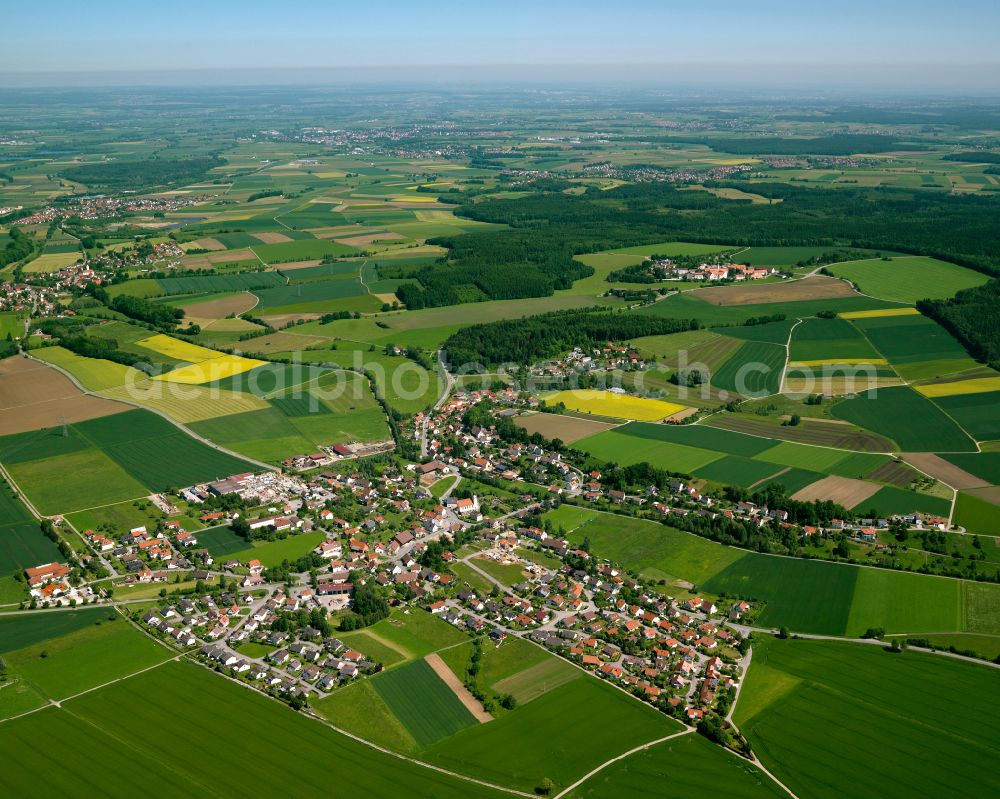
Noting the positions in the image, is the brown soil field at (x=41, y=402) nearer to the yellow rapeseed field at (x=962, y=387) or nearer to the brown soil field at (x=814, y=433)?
the brown soil field at (x=814, y=433)

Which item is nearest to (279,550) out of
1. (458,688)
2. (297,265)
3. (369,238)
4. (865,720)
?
(458,688)

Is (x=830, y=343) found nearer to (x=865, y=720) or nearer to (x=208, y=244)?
(x=865, y=720)

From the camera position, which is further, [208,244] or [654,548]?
[208,244]

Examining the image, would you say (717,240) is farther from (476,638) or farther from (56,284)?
(476,638)

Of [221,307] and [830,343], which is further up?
[830,343]

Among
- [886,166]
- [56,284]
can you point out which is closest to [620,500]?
[56,284]

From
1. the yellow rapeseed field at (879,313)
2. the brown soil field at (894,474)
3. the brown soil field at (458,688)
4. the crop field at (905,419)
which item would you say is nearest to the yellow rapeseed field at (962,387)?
the crop field at (905,419)

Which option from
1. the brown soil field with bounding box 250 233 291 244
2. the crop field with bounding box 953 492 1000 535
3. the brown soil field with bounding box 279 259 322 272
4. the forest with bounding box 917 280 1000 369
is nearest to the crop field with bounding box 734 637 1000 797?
the crop field with bounding box 953 492 1000 535
